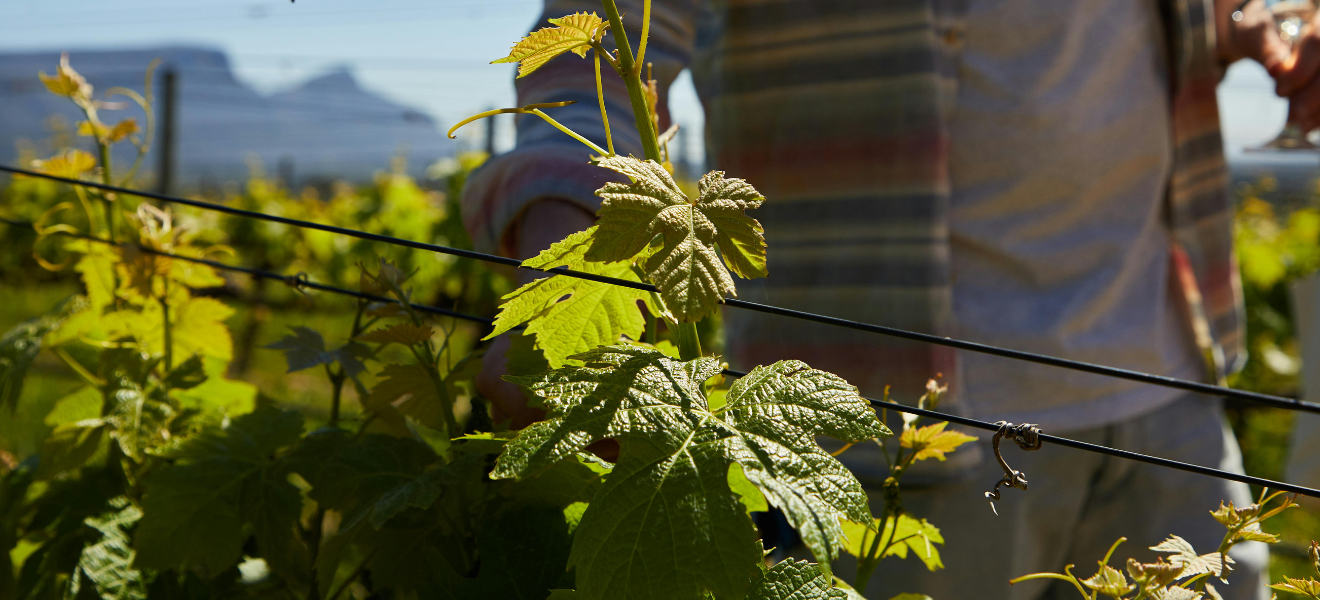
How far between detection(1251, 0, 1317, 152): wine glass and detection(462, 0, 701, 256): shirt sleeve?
118 centimetres

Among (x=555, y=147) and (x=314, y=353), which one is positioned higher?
(x=555, y=147)

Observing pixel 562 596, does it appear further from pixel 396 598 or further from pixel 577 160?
pixel 577 160

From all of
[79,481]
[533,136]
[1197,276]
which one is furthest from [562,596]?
[1197,276]

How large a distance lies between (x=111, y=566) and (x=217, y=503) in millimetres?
163

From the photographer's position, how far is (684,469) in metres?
0.55

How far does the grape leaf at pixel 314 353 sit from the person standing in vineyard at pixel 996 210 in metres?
0.73

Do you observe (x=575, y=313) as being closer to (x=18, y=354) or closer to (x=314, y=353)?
(x=314, y=353)

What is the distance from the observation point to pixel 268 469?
0.91 meters

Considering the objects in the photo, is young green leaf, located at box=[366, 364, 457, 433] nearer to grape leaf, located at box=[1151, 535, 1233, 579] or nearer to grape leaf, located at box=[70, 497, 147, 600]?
grape leaf, located at box=[70, 497, 147, 600]

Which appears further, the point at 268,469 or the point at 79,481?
the point at 79,481

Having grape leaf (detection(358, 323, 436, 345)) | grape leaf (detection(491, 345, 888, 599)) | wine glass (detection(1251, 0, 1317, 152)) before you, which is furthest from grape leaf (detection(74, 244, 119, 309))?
wine glass (detection(1251, 0, 1317, 152))

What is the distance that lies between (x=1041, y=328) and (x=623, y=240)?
1241 millimetres

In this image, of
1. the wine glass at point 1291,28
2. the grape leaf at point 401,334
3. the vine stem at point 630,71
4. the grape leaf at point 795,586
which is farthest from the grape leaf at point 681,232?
the wine glass at point 1291,28

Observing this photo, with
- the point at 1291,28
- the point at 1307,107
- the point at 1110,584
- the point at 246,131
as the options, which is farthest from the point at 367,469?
the point at 246,131
